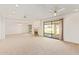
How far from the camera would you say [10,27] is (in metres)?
21.2

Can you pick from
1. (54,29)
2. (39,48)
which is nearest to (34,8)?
(39,48)

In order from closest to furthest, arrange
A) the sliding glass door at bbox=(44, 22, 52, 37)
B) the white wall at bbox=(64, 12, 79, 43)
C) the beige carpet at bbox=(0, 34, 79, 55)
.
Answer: the beige carpet at bbox=(0, 34, 79, 55) < the white wall at bbox=(64, 12, 79, 43) < the sliding glass door at bbox=(44, 22, 52, 37)

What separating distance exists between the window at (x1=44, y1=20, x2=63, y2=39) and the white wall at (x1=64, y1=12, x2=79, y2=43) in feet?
4.23

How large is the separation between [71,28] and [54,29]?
3996mm

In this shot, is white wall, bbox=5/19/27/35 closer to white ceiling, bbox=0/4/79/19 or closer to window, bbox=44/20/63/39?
window, bbox=44/20/63/39

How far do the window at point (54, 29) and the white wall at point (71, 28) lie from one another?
50.7 inches

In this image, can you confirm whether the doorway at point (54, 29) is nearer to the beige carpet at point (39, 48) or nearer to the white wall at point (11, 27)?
the beige carpet at point (39, 48)

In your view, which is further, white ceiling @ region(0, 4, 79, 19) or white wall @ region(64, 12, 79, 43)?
white wall @ region(64, 12, 79, 43)

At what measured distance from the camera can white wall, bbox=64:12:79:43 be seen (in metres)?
9.16

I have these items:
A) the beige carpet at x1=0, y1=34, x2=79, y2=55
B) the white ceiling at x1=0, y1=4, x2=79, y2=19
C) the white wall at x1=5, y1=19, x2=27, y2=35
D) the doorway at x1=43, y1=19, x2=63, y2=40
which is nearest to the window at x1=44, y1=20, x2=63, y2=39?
the doorway at x1=43, y1=19, x2=63, y2=40

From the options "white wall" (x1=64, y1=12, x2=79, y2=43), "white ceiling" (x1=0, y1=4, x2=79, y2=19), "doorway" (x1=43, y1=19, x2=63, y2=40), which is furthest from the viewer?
"doorway" (x1=43, y1=19, x2=63, y2=40)

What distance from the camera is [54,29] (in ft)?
45.0
